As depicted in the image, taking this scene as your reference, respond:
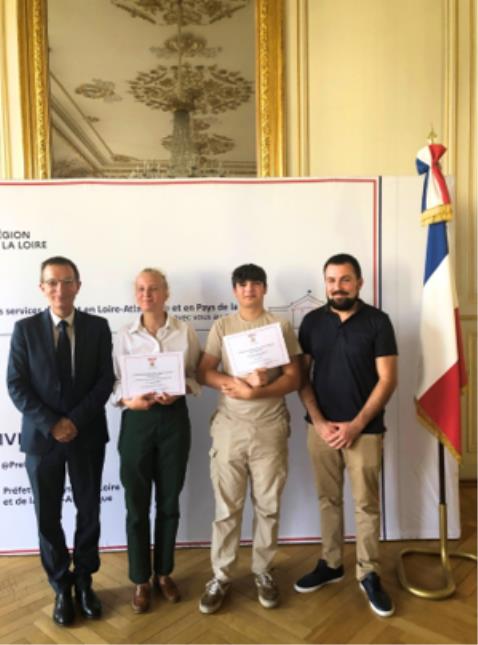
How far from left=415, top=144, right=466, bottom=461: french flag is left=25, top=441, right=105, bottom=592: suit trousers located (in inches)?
66.2

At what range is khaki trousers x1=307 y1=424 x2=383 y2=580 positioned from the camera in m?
2.19

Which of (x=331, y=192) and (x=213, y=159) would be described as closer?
(x=331, y=192)

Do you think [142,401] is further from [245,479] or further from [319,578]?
[319,578]

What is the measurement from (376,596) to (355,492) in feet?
1.50

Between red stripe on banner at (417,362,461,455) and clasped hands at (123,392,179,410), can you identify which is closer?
clasped hands at (123,392,179,410)

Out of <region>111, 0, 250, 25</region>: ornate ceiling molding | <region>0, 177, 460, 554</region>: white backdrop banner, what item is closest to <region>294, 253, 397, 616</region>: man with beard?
<region>0, 177, 460, 554</region>: white backdrop banner

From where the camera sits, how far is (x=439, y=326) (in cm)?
246

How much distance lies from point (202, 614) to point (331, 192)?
7.37 feet

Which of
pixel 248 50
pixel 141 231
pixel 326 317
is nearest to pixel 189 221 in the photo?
pixel 141 231

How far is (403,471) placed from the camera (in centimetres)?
282

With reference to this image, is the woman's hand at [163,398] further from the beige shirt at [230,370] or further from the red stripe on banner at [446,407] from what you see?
the red stripe on banner at [446,407]

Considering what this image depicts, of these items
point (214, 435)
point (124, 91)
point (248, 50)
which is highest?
point (248, 50)

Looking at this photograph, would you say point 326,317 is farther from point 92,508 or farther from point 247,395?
point 92,508

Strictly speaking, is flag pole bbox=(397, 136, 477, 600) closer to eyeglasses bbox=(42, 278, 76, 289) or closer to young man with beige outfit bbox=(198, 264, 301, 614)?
young man with beige outfit bbox=(198, 264, 301, 614)
